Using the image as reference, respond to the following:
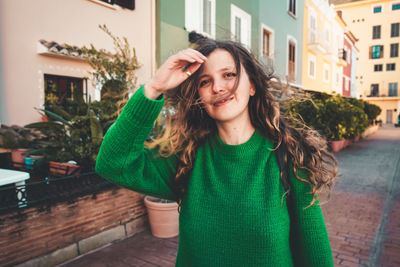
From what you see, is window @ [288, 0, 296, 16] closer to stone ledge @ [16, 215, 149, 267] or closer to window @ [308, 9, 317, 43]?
window @ [308, 9, 317, 43]

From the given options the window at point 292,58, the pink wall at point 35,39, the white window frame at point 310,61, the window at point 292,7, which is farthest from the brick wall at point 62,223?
the white window frame at point 310,61

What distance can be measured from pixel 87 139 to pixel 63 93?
3036 mm

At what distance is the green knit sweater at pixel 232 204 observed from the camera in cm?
142

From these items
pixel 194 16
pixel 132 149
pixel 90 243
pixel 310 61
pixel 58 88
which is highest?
pixel 310 61

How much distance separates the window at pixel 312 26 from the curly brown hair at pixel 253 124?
67.7 feet

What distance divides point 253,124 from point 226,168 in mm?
362

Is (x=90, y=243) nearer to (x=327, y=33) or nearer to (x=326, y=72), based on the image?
(x=327, y=33)

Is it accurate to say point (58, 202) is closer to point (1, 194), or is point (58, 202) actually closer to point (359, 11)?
point (1, 194)

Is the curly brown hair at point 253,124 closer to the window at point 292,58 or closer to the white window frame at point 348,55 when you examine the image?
the window at point 292,58

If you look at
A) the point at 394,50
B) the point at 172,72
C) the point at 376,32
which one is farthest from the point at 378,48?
the point at 172,72

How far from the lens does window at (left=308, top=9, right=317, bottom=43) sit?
66.8ft

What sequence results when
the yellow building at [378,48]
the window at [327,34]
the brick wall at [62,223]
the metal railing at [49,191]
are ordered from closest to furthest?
the brick wall at [62,223] → the metal railing at [49,191] → the window at [327,34] → the yellow building at [378,48]

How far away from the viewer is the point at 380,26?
4244 cm

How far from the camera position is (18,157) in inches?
199
